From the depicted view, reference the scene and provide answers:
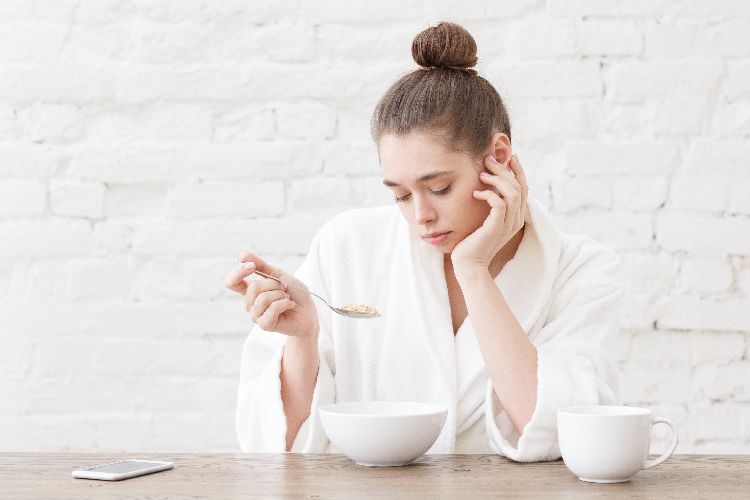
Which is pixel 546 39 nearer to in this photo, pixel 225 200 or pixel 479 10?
pixel 479 10

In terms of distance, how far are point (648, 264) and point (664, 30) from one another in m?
0.54

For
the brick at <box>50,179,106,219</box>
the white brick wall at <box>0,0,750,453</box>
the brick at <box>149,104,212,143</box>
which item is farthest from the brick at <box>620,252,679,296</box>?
the brick at <box>50,179,106,219</box>

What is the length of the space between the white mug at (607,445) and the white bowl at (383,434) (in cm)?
17

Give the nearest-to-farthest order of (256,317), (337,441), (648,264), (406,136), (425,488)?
(425,488)
(337,441)
(256,317)
(406,136)
(648,264)

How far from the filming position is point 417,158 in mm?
1201

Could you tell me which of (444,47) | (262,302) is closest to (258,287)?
(262,302)

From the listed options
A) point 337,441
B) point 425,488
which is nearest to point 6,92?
point 337,441

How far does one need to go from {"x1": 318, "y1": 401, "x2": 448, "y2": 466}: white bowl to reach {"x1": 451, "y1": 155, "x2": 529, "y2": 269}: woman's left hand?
1.14 ft

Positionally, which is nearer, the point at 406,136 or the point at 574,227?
the point at 406,136

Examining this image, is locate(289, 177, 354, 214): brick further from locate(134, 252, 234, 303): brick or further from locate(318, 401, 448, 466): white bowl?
locate(318, 401, 448, 466): white bowl

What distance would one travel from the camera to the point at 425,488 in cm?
81

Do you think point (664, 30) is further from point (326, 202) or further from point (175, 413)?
point (175, 413)

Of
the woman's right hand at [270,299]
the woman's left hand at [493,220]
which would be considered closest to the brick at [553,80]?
the woman's left hand at [493,220]

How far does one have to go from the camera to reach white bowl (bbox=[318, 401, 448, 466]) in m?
0.90
